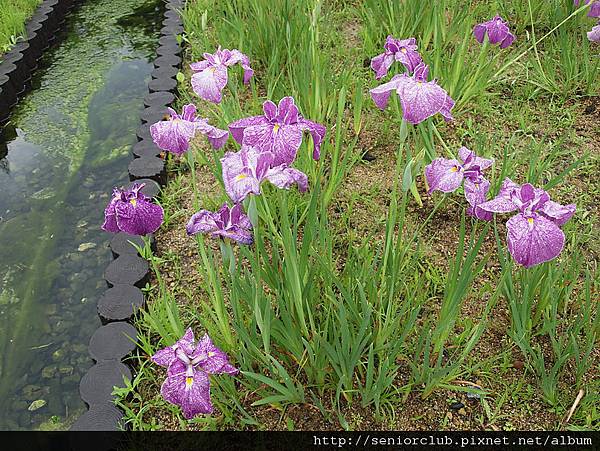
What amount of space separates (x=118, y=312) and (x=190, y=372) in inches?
31.6

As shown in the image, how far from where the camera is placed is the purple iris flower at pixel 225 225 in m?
1.47

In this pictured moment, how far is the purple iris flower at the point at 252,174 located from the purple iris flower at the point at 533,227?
542mm

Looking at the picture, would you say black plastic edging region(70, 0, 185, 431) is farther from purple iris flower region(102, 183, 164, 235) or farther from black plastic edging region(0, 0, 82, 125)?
black plastic edging region(0, 0, 82, 125)

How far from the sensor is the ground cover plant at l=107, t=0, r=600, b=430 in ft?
4.90

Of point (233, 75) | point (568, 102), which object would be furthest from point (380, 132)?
point (568, 102)

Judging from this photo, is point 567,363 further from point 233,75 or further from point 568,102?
point 233,75

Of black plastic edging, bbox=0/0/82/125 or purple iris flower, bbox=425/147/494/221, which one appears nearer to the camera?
purple iris flower, bbox=425/147/494/221

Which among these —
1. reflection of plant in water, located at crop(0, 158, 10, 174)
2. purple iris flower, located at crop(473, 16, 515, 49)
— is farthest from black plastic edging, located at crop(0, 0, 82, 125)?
purple iris flower, located at crop(473, 16, 515, 49)

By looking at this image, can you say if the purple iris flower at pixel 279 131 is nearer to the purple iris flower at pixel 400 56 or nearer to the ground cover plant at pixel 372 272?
the ground cover plant at pixel 372 272

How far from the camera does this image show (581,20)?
3375mm

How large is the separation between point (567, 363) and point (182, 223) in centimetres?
172

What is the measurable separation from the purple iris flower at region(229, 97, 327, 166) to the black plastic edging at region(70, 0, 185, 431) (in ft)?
3.13

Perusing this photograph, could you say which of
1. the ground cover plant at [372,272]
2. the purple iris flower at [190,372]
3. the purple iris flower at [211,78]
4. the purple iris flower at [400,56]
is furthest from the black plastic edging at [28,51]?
the purple iris flower at [190,372]

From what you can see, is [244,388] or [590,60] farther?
[590,60]
